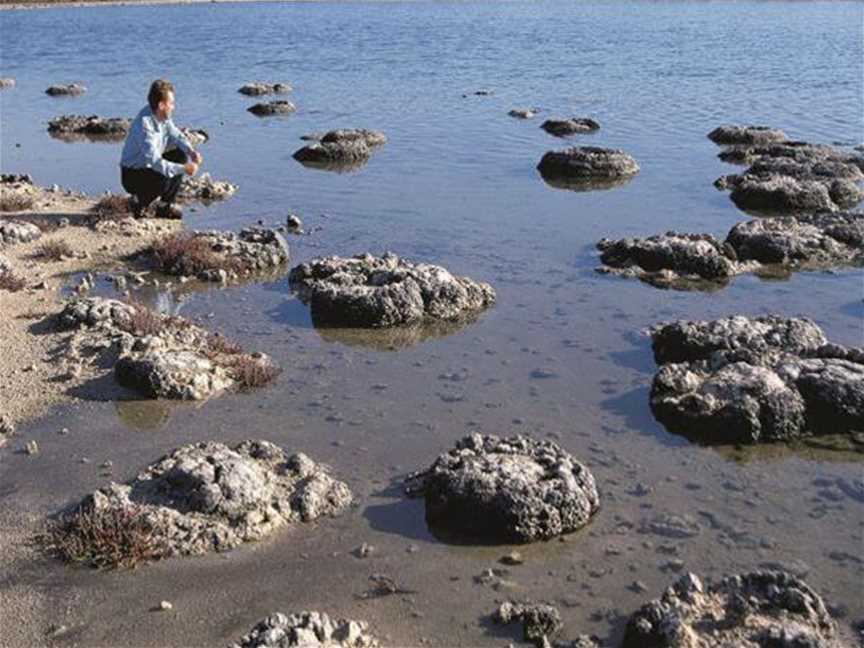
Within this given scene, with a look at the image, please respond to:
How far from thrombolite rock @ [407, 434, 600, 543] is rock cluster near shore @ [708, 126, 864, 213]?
1616 centimetres

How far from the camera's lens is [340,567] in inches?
374

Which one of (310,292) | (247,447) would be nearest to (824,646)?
(247,447)

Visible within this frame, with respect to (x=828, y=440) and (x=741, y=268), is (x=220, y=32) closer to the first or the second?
(x=741, y=268)

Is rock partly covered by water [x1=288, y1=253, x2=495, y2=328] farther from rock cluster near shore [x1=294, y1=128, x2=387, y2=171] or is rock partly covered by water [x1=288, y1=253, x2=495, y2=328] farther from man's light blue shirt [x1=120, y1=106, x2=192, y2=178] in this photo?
rock cluster near shore [x1=294, y1=128, x2=387, y2=171]

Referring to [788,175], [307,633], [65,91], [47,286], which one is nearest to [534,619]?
[307,633]

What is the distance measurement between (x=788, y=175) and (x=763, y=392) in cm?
1683

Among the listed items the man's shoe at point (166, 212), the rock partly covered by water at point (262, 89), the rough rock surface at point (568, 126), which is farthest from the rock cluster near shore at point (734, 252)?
the rock partly covered by water at point (262, 89)

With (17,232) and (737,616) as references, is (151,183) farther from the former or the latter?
(737,616)

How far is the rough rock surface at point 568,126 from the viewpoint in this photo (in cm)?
3525

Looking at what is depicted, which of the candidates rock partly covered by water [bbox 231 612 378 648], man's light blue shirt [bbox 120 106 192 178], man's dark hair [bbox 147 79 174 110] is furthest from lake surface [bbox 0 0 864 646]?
man's dark hair [bbox 147 79 174 110]

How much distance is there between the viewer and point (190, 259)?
18.1 meters

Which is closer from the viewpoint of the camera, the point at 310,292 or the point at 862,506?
the point at 862,506

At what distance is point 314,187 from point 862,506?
17.7m

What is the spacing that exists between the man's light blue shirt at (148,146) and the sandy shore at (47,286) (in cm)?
119
